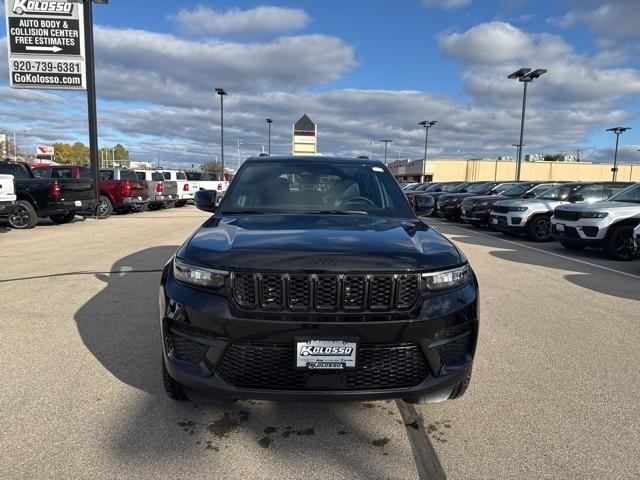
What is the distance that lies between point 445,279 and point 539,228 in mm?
11447

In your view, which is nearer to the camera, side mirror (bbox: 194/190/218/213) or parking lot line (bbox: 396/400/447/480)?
parking lot line (bbox: 396/400/447/480)

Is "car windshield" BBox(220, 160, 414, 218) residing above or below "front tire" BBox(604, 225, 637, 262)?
above

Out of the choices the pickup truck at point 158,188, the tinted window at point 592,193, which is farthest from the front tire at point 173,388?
the pickup truck at point 158,188

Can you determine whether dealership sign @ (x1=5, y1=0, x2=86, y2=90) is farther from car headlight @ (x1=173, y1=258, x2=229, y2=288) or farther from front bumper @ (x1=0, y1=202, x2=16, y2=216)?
car headlight @ (x1=173, y1=258, x2=229, y2=288)

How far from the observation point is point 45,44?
17.8 m

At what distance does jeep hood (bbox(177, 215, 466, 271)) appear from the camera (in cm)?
263

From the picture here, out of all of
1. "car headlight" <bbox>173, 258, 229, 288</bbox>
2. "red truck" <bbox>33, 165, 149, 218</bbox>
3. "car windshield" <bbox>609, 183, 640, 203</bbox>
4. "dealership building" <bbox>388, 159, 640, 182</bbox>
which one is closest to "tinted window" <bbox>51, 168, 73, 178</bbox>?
"red truck" <bbox>33, 165, 149, 218</bbox>

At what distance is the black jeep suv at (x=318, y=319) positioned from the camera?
101 inches

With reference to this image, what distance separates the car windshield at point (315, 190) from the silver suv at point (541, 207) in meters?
9.70

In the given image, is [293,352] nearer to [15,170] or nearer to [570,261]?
[570,261]

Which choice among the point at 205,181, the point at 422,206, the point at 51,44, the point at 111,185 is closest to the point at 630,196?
the point at 422,206

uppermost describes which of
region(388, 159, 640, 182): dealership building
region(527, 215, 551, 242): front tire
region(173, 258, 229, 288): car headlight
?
region(388, 159, 640, 182): dealership building

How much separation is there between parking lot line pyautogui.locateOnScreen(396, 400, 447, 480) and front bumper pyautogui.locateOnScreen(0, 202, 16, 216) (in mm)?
12041

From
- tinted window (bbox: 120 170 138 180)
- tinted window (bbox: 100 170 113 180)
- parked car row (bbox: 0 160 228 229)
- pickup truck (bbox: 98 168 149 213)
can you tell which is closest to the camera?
parked car row (bbox: 0 160 228 229)
